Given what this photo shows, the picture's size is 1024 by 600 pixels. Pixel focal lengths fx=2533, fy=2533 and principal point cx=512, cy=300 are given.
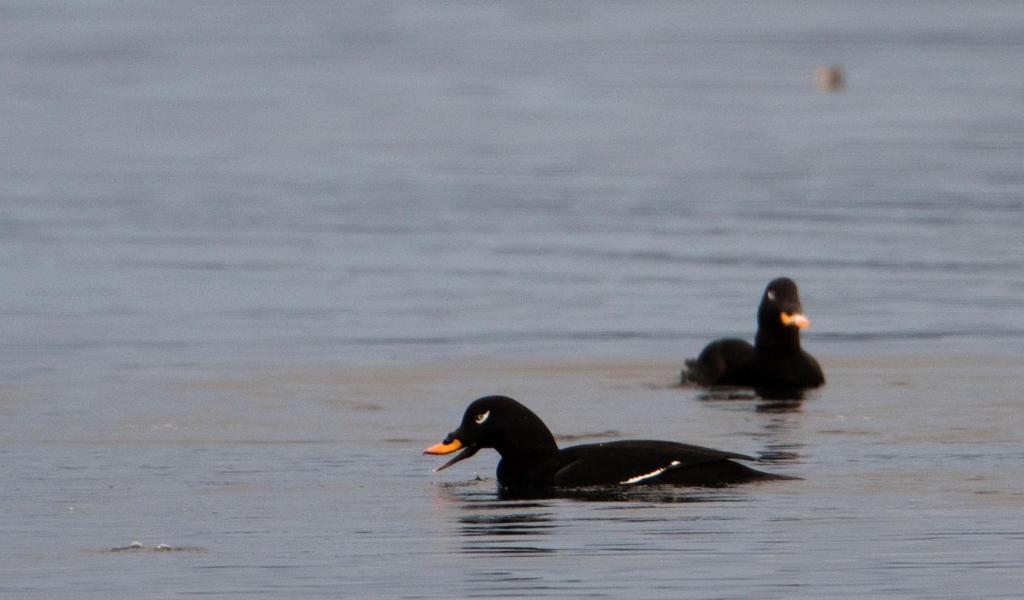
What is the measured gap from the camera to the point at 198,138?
38375 mm

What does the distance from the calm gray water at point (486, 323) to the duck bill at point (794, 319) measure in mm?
567

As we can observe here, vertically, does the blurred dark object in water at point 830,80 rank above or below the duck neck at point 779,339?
above

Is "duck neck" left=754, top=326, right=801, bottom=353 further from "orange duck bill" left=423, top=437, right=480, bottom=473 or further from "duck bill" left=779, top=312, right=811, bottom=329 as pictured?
"orange duck bill" left=423, top=437, right=480, bottom=473

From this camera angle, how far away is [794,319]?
17.0 metres

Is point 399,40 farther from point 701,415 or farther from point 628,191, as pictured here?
point 701,415

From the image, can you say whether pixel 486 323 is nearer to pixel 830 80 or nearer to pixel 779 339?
pixel 779 339

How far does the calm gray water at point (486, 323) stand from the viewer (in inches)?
434

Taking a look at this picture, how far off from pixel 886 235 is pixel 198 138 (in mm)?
15012

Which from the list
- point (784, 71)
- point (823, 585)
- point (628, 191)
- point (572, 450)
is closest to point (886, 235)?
point (628, 191)

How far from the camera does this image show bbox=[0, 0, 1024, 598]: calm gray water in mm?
11016

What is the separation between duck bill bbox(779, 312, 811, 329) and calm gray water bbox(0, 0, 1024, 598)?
0.57 meters

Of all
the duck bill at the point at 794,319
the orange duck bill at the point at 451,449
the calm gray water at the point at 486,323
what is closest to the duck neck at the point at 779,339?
the duck bill at the point at 794,319

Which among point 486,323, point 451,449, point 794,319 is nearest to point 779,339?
point 794,319

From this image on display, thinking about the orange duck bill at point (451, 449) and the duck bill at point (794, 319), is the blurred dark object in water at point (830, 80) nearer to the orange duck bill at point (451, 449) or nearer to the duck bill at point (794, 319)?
the duck bill at point (794, 319)
